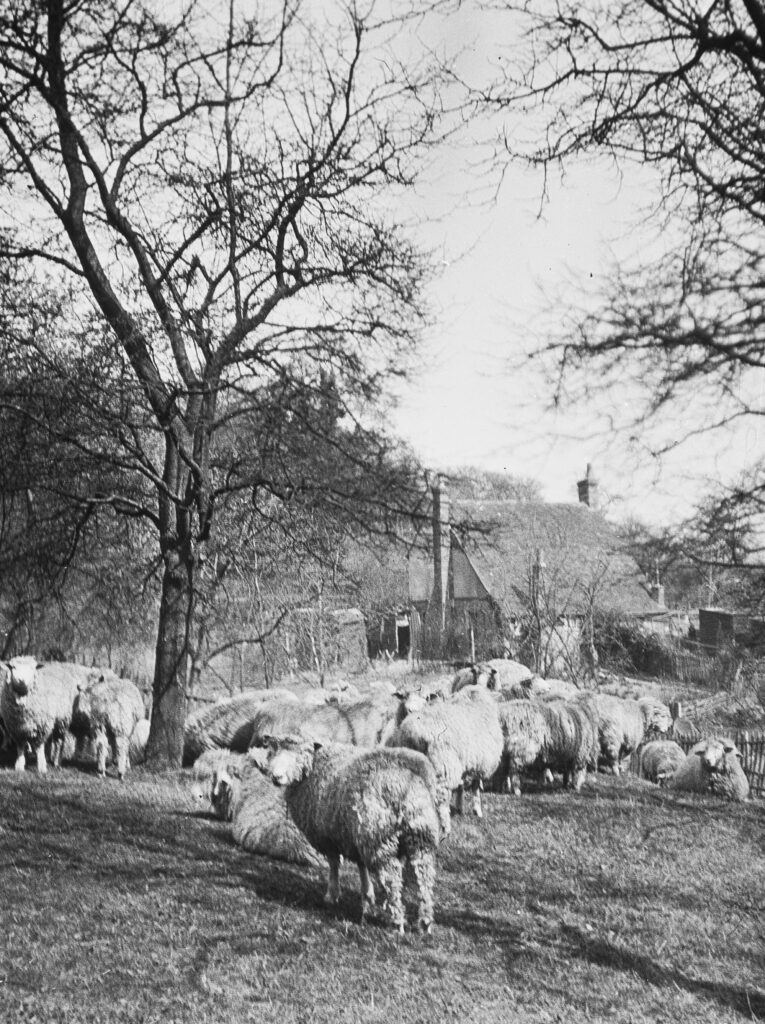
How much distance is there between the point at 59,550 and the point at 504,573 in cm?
2999

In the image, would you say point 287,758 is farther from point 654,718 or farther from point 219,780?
point 654,718

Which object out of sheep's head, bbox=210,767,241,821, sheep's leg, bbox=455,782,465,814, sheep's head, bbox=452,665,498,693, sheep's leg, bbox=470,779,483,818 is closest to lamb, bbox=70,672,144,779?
sheep's head, bbox=210,767,241,821

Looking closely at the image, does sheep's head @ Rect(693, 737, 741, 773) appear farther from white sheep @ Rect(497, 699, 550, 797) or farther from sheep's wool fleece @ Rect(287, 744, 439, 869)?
sheep's wool fleece @ Rect(287, 744, 439, 869)

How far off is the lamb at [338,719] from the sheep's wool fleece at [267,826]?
2965mm

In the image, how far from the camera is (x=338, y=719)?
521 inches

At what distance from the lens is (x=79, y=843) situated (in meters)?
8.11

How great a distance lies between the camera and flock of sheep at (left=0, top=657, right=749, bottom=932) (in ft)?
22.0

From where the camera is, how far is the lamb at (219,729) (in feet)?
47.1

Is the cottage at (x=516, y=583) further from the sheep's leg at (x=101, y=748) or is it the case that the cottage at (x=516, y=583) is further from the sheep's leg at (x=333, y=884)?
the sheep's leg at (x=333, y=884)

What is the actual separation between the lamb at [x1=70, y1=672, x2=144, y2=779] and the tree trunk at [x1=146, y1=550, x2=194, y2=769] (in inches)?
15.0

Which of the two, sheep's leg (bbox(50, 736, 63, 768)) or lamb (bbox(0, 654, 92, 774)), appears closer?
lamb (bbox(0, 654, 92, 774))

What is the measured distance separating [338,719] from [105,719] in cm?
327

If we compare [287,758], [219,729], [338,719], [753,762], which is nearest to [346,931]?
[287,758]

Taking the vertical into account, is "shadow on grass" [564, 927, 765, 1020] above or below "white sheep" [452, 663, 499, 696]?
below
